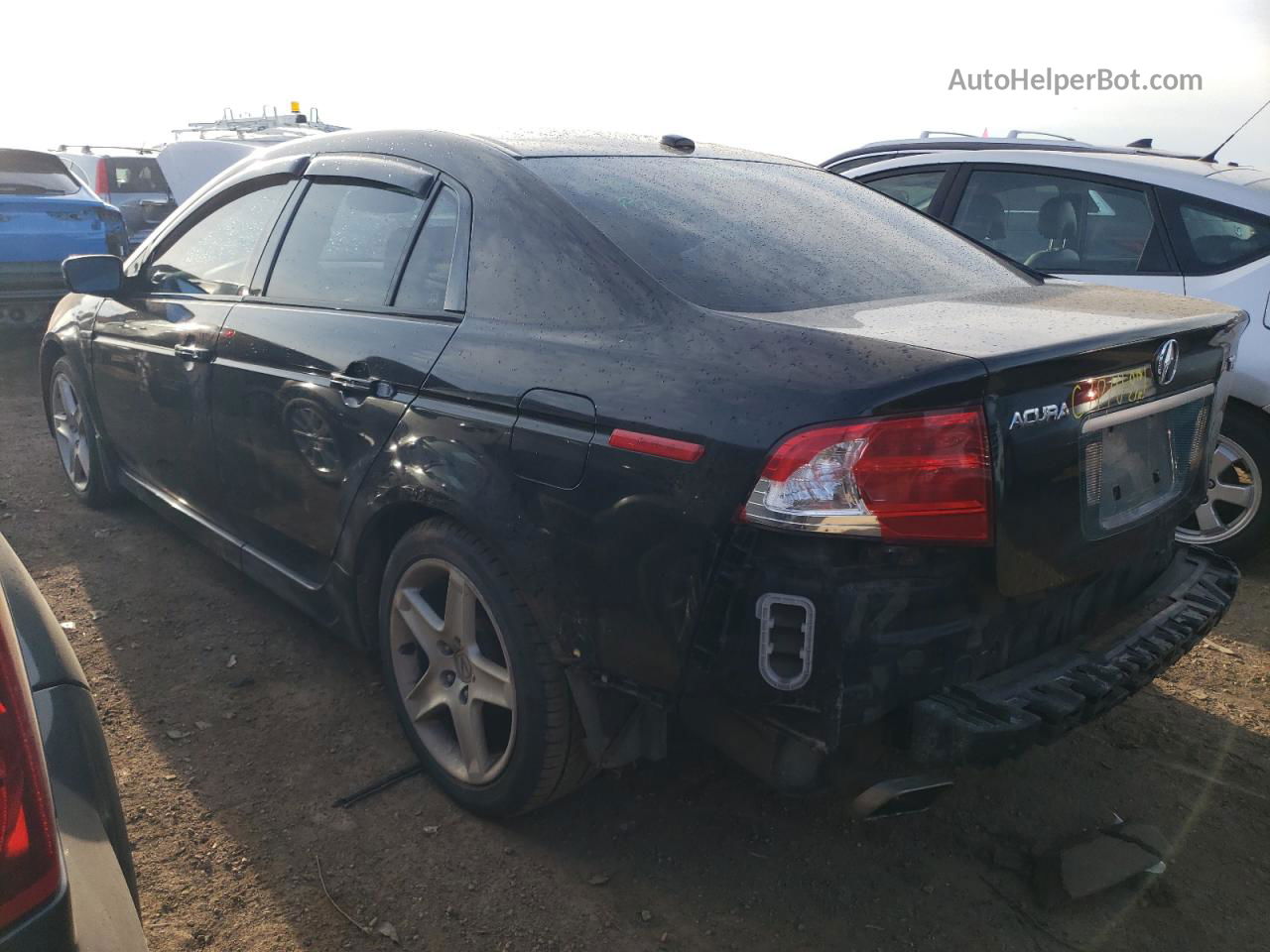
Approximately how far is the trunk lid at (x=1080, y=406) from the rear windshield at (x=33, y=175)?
8.80 meters

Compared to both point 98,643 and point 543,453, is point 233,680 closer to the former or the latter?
point 98,643

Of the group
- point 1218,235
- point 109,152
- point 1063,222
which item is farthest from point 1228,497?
point 109,152

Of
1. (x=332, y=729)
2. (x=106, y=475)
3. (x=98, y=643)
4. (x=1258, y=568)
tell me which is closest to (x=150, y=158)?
(x=106, y=475)

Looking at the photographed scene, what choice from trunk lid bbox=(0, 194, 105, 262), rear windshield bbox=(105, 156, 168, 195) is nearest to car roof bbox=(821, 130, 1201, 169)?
trunk lid bbox=(0, 194, 105, 262)

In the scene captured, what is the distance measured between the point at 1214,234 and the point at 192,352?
410 cm

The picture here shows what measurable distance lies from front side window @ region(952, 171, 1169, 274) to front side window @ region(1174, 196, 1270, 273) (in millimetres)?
114

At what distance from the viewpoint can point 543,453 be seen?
7.20 feet

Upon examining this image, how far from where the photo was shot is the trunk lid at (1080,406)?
193 cm

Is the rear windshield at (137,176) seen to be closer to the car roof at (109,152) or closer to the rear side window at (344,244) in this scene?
the car roof at (109,152)

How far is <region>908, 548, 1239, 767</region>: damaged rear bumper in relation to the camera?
192cm

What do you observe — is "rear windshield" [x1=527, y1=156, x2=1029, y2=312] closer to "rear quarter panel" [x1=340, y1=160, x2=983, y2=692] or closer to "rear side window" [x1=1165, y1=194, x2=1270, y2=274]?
"rear quarter panel" [x1=340, y1=160, x2=983, y2=692]

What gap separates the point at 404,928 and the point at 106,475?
3041mm

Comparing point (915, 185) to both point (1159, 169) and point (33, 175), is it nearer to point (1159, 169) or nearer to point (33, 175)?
point (1159, 169)

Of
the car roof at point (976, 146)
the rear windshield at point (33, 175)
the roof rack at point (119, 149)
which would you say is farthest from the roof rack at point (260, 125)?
the car roof at point (976, 146)
